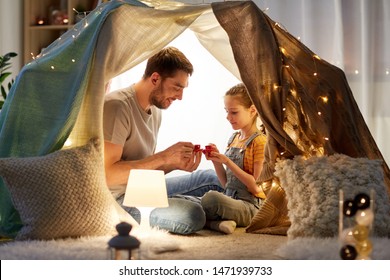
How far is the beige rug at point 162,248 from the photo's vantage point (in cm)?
255

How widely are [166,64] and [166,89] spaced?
0.11m

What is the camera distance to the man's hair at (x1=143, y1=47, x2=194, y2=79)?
3350mm

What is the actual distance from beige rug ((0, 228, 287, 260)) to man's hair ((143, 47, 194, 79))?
2.46 feet

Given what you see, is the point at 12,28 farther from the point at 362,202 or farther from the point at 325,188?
the point at 362,202

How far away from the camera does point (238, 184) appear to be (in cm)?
342

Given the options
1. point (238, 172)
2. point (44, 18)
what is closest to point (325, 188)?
point (238, 172)

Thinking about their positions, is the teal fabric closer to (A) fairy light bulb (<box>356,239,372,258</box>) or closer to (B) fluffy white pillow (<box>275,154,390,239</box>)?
(B) fluffy white pillow (<box>275,154,390,239</box>)

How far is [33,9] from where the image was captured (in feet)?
15.9

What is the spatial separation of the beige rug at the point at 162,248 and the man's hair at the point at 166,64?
75 cm

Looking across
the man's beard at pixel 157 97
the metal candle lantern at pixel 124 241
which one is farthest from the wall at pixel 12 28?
the metal candle lantern at pixel 124 241

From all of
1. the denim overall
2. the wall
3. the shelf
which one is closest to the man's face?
the denim overall

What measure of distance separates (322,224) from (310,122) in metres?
0.55

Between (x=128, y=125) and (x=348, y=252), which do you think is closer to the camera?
(x=348, y=252)
